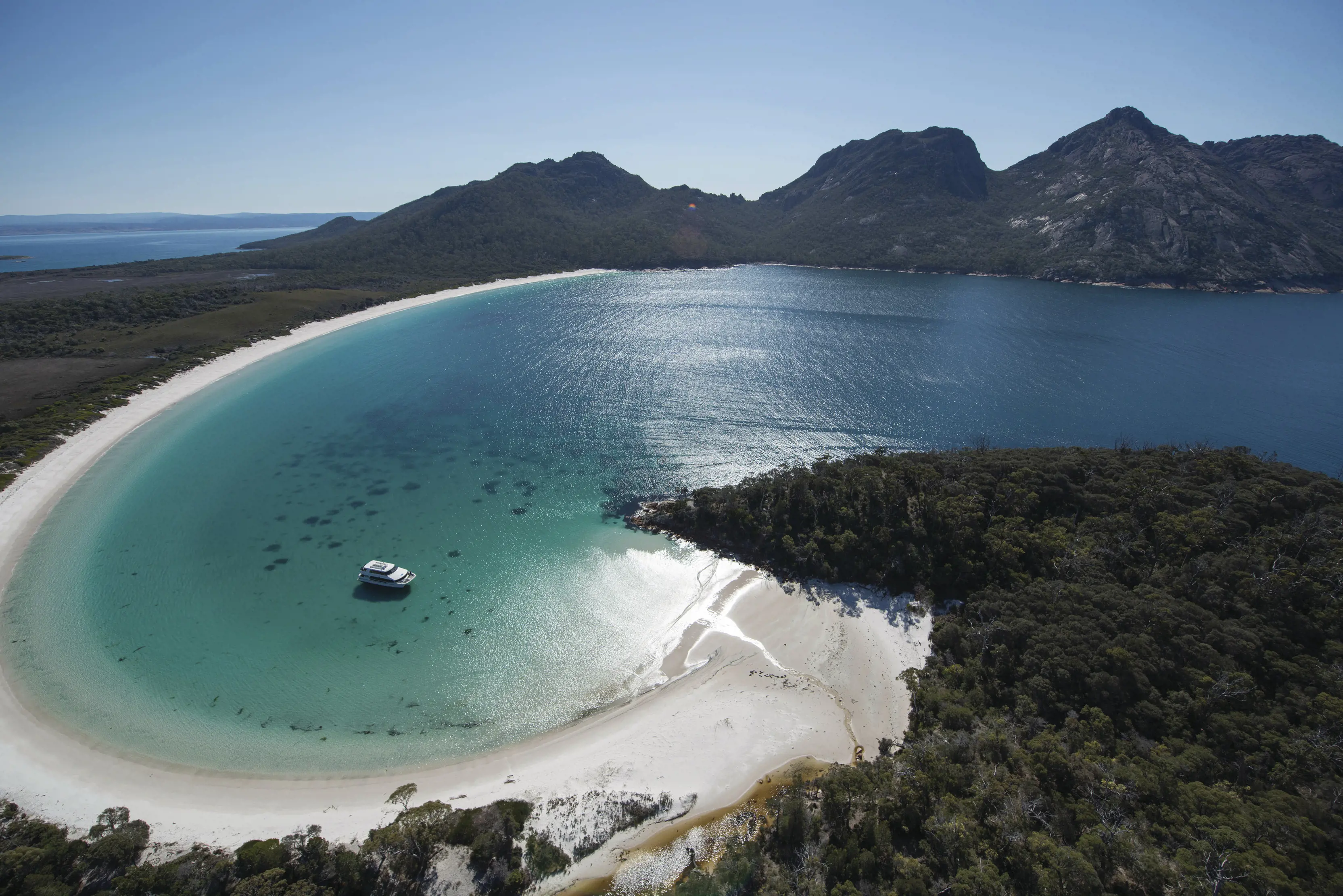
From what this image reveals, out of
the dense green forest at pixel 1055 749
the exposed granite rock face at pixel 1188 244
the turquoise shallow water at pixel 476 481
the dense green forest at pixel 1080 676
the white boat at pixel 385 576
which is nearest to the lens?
the dense green forest at pixel 1055 749

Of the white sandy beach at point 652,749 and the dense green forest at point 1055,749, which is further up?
the dense green forest at point 1055,749

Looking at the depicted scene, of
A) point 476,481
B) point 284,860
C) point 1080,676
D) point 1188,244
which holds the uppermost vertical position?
point 1188,244

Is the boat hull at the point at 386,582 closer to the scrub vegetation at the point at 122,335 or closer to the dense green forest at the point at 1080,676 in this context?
the dense green forest at the point at 1080,676

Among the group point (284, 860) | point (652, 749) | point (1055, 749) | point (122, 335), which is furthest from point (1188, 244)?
point (122, 335)

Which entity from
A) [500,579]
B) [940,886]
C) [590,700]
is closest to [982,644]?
[940,886]

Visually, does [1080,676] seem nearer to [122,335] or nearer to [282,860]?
[282,860]

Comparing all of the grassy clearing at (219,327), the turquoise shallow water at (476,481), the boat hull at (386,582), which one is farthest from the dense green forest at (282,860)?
the grassy clearing at (219,327)

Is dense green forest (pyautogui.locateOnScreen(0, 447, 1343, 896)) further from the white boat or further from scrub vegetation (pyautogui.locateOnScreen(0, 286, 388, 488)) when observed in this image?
scrub vegetation (pyautogui.locateOnScreen(0, 286, 388, 488))
